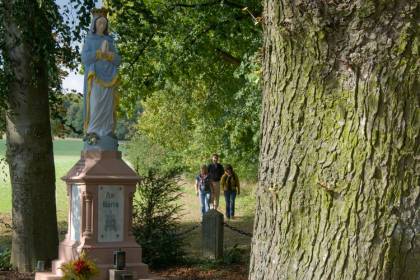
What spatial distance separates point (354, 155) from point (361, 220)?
9.1 inches

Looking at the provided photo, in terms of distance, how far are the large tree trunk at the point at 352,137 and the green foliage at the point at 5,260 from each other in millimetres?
10476

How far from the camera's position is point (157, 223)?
1375cm

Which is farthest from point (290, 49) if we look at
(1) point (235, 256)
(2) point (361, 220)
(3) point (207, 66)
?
(3) point (207, 66)

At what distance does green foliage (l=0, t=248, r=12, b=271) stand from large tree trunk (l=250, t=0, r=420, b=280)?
412 inches

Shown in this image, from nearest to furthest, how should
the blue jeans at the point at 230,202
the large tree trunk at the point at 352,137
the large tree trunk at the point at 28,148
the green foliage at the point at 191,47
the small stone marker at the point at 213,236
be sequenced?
the large tree trunk at the point at 352,137
the large tree trunk at the point at 28,148
the small stone marker at the point at 213,236
the green foliage at the point at 191,47
the blue jeans at the point at 230,202

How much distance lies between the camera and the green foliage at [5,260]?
12.4m

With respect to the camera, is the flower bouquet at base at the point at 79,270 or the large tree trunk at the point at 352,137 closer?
the large tree trunk at the point at 352,137

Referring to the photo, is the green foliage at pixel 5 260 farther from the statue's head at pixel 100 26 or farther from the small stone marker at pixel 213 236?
the statue's head at pixel 100 26

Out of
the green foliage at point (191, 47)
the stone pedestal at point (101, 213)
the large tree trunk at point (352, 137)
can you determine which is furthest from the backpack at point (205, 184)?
the large tree trunk at point (352, 137)

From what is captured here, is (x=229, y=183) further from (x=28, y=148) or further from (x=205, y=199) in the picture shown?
(x=28, y=148)

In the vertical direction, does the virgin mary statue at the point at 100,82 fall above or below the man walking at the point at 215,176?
above

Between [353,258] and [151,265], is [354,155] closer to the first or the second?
[353,258]

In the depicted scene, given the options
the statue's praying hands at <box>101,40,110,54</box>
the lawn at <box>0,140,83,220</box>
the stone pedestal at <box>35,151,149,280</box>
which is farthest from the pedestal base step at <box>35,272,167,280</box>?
the lawn at <box>0,140,83,220</box>

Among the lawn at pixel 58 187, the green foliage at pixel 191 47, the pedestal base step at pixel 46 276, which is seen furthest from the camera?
the lawn at pixel 58 187
